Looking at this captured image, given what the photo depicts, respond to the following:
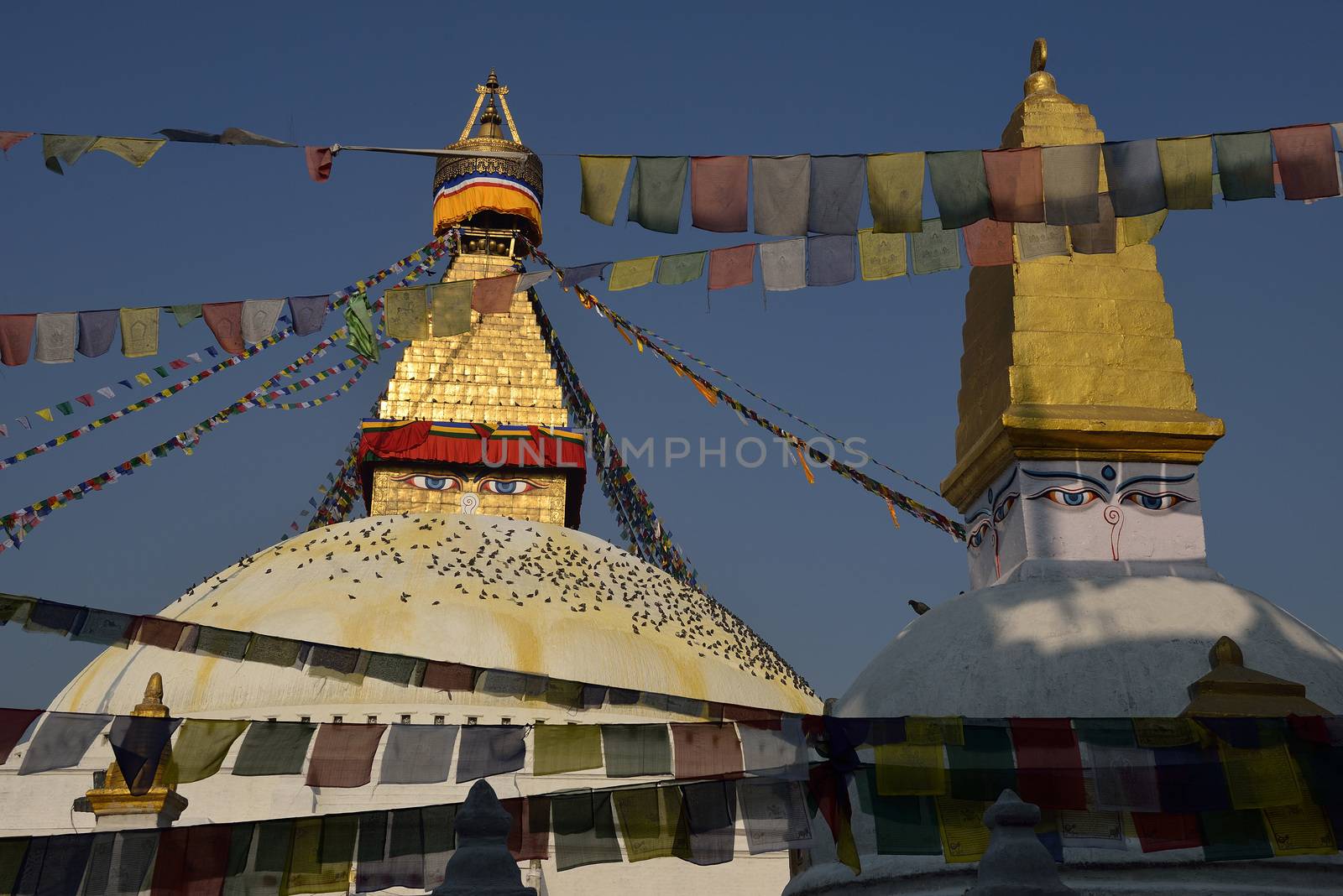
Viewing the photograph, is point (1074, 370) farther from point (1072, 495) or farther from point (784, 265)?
point (784, 265)

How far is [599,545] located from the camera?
16062mm

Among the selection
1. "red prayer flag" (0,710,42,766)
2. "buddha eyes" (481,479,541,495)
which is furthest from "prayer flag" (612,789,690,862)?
"buddha eyes" (481,479,541,495)

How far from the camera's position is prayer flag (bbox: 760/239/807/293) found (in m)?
7.32

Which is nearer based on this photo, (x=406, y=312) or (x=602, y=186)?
(x=602, y=186)

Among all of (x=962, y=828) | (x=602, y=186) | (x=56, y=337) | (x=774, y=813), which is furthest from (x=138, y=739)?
(x=962, y=828)

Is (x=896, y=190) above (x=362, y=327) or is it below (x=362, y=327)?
below

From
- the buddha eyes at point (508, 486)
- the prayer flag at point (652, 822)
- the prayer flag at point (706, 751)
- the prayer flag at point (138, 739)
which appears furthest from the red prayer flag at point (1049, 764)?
the buddha eyes at point (508, 486)

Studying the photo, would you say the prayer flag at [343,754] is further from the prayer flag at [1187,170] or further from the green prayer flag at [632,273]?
the prayer flag at [1187,170]

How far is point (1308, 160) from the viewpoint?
6156 millimetres

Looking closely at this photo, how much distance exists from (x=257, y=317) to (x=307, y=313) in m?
0.32

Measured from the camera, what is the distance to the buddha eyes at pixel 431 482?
19.4 metres

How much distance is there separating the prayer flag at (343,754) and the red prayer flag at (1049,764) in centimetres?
266

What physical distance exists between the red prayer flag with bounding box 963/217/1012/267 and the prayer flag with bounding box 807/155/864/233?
2.32 ft

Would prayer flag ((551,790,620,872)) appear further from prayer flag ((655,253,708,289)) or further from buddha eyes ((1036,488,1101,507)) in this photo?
prayer flag ((655,253,708,289))
